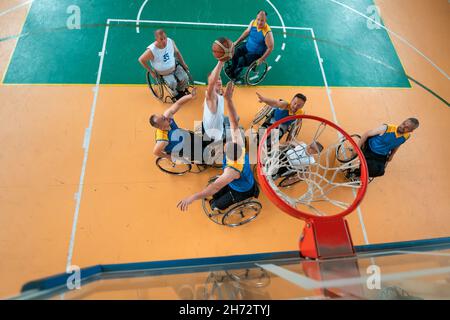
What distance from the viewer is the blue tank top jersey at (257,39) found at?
5340 millimetres

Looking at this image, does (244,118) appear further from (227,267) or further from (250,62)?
(227,267)

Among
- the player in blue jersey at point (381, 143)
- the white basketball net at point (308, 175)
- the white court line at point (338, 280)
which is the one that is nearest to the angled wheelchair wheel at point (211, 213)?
the white basketball net at point (308, 175)

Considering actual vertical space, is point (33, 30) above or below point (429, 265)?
above

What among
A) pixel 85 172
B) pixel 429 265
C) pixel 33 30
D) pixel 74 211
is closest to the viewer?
pixel 429 265

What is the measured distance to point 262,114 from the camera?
5395mm

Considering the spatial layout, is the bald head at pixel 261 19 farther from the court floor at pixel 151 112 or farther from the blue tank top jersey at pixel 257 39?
the court floor at pixel 151 112

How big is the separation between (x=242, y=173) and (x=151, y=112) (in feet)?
8.99

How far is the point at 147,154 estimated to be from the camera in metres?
5.20

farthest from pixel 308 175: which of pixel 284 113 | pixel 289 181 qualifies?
pixel 284 113

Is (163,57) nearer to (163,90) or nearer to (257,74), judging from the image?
(163,90)

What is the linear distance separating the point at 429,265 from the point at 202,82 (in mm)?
5010

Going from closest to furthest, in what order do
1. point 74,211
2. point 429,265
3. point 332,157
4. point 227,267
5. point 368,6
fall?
1. point 429,265
2. point 227,267
3. point 74,211
4. point 332,157
5. point 368,6

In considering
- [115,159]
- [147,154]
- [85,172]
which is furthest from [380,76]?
[85,172]

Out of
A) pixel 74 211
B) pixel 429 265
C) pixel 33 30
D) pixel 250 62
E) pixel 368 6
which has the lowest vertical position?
pixel 429 265
